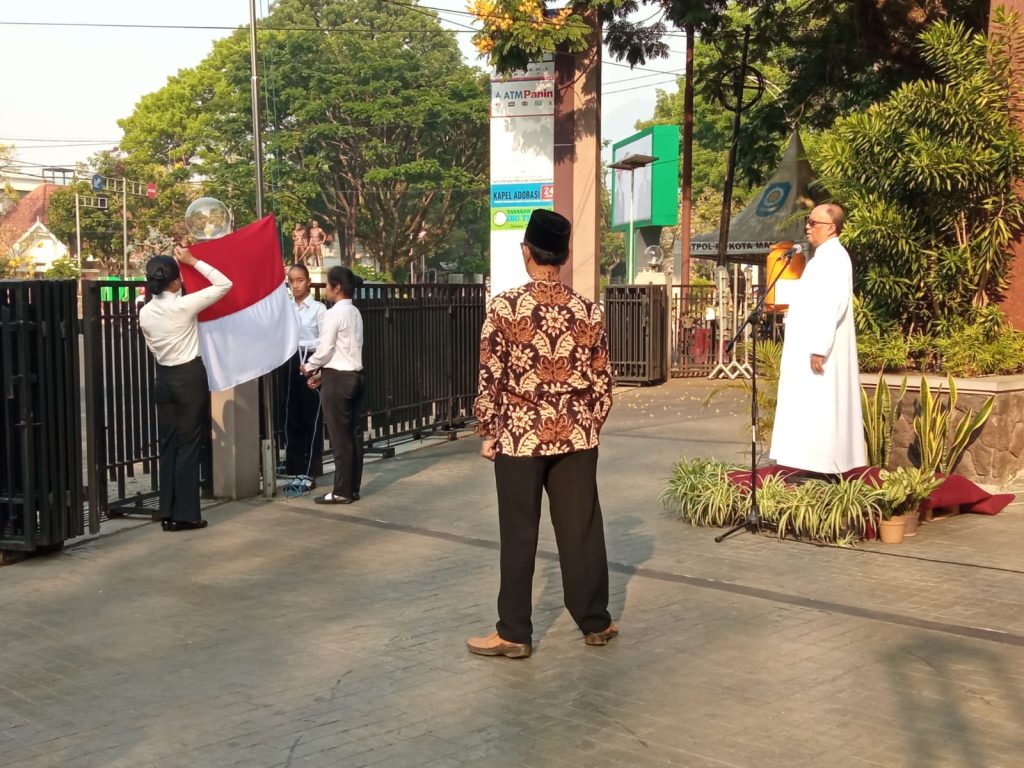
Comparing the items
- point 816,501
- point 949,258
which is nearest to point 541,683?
point 816,501

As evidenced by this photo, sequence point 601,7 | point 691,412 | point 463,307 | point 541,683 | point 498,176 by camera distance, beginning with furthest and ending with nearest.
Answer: point 498,176 < point 601,7 < point 691,412 < point 463,307 < point 541,683

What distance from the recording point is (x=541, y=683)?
205 inches

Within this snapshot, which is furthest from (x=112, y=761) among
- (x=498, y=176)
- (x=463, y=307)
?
(x=498, y=176)

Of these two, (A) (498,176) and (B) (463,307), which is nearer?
(B) (463,307)

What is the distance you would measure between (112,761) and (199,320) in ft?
15.6

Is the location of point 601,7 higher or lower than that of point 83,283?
higher

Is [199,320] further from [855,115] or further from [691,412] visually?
[691,412]

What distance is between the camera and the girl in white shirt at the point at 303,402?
1056cm

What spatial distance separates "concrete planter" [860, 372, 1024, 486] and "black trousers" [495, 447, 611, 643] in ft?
15.0

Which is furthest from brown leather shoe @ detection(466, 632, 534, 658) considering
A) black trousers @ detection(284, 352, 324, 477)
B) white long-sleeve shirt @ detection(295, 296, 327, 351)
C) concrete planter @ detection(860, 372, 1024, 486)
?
white long-sleeve shirt @ detection(295, 296, 327, 351)

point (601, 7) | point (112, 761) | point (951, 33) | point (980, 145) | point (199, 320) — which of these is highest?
point (601, 7)

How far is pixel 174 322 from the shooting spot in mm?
8312

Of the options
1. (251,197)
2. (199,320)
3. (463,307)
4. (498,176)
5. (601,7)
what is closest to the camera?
(199,320)

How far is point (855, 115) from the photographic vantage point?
9969 mm
